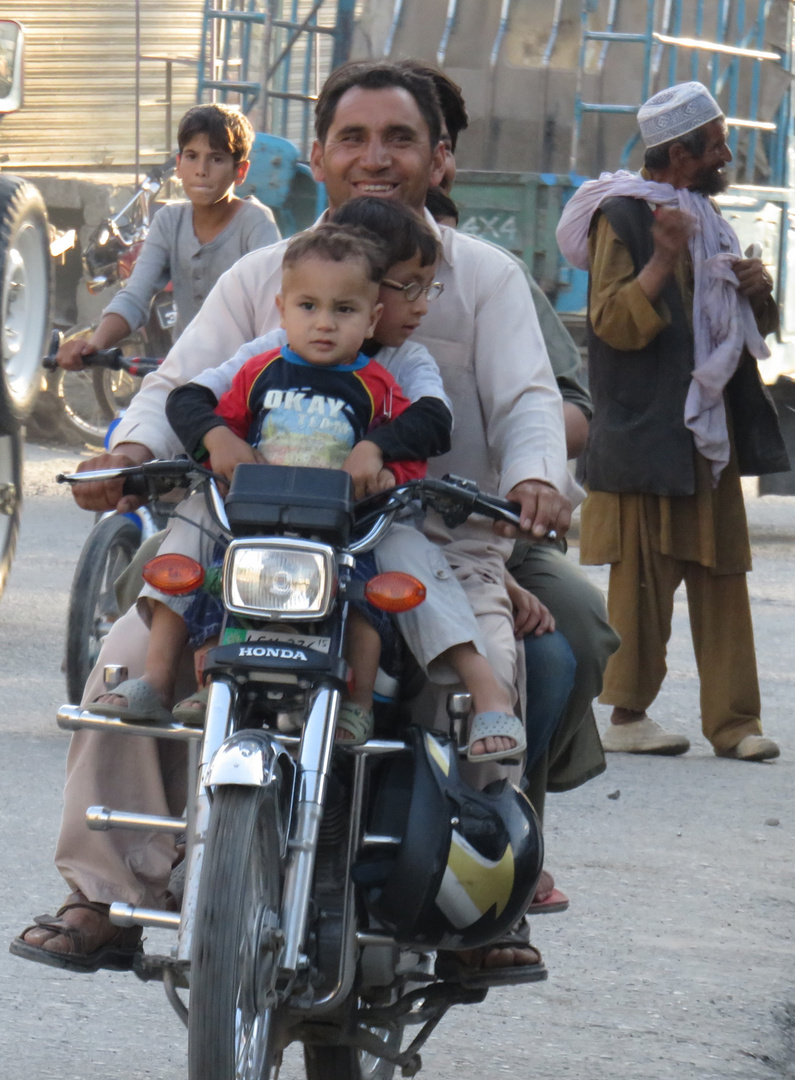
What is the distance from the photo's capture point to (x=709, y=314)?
6090 millimetres

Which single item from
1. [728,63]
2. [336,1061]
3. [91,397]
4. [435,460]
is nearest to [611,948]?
[336,1061]

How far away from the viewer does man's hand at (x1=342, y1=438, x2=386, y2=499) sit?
2.76 m

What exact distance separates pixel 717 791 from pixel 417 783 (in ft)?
10.5

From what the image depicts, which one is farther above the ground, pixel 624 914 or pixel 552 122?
pixel 552 122

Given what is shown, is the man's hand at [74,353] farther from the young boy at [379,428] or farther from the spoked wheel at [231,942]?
the spoked wheel at [231,942]

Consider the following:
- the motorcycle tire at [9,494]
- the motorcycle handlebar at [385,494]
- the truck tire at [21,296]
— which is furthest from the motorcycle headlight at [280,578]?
the motorcycle tire at [9,494]

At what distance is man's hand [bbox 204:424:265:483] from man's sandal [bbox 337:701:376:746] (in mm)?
378

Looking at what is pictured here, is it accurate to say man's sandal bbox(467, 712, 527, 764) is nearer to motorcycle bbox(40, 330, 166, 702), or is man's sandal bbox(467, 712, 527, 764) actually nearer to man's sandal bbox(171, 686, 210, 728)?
man's sandal bbox(171, 686, 210, 728)

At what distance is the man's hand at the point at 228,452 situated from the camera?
2793 millimetres

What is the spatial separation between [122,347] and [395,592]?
34.0 feet

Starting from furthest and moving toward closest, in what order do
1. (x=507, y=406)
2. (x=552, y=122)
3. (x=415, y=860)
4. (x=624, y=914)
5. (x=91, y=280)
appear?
(x=91, y=280) → (x=552, y=122) → (x=624, y=914) → (x=507, y=406) → (x=415, y=860)

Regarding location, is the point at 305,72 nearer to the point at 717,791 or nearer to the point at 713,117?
the point at 713,117

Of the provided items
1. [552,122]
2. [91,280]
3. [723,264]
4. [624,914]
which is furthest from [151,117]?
[624,914]

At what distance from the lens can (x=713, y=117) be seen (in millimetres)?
5938
